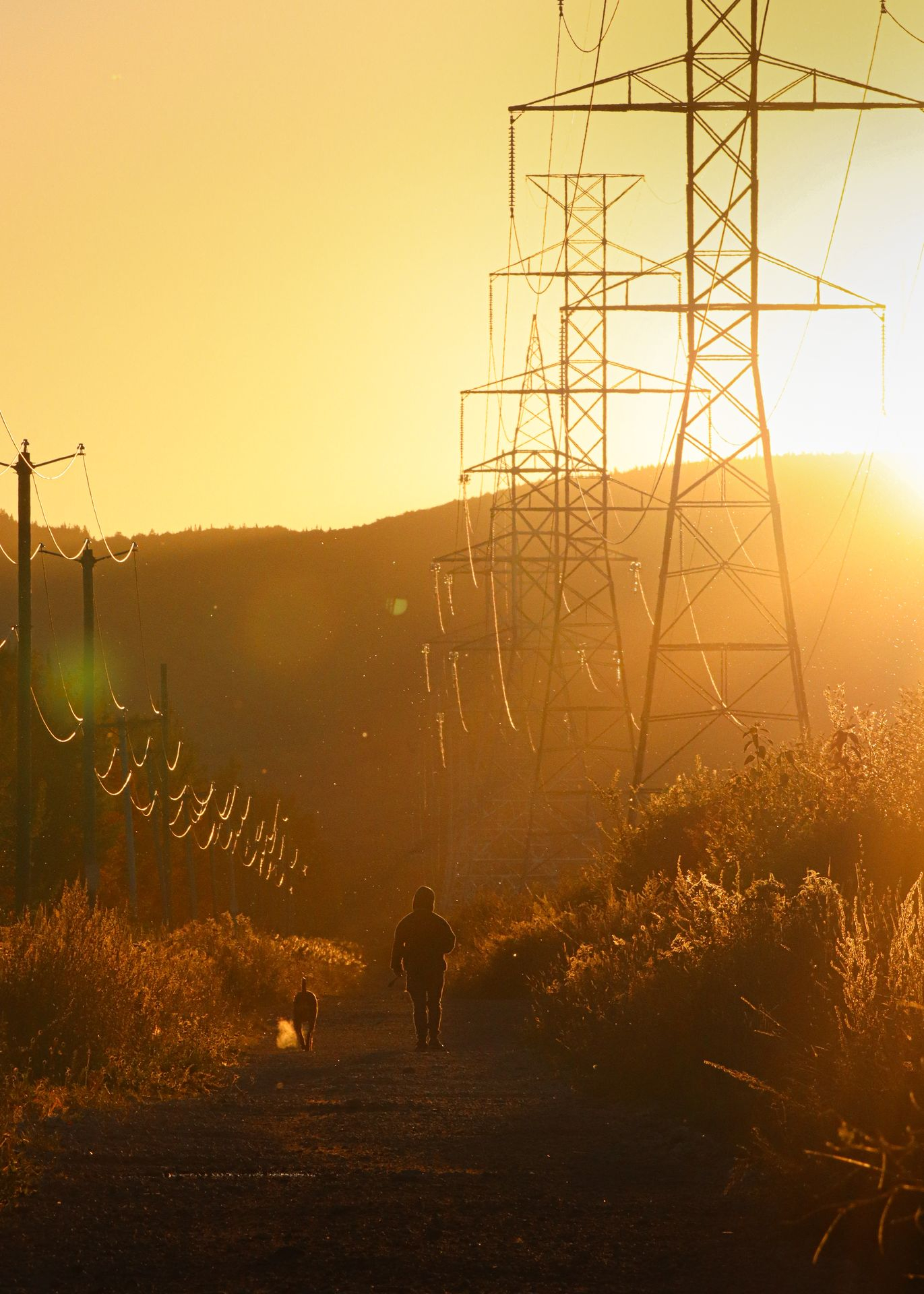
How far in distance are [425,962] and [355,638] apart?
145 metres

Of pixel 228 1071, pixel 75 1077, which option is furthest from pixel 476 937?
pixel 75 1077

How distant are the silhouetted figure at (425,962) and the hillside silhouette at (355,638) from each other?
276 feet

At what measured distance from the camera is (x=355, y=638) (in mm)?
162125

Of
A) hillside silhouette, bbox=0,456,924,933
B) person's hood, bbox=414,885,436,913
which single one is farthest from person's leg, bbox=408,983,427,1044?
hillside silhouette, bbox=0,456,924,933

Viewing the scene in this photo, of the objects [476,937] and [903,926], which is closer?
[903,926]

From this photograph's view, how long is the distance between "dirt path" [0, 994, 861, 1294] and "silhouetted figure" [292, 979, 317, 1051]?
19.6 ft

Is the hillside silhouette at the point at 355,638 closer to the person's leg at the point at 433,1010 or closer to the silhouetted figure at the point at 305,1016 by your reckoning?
the silhouetted figure at the point at 305,1016

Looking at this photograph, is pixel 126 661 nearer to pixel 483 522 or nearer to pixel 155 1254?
pixel 483 522

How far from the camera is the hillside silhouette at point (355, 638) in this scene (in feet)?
406

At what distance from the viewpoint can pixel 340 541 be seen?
637 feet

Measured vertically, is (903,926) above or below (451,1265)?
above

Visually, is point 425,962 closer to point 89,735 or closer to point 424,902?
point 424,902

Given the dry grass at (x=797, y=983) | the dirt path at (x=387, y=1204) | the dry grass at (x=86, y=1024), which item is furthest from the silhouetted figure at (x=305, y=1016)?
the dirt path at (x=387, y=1204)

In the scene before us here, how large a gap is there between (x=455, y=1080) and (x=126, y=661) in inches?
→ 6029
